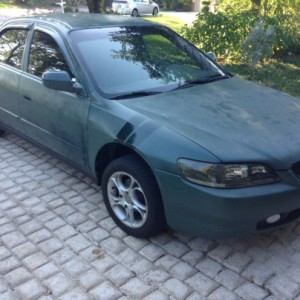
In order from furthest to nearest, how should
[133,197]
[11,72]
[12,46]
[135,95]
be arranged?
[12,46] → [11,72] → [135,95] → [133,197]

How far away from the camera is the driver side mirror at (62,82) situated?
3.51m

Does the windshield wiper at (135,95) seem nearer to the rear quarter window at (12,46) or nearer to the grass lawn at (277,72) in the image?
the rear quarter window at (12,46)

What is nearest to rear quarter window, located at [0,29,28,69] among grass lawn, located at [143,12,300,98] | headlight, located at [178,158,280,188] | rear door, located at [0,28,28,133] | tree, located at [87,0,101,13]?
rear door, located at [0,28,28,133]

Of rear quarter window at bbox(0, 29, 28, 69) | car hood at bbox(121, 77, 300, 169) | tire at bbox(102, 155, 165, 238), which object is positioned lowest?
tire at bbox(102, 155, 165, 238)

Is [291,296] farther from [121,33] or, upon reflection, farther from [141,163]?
[121,33]

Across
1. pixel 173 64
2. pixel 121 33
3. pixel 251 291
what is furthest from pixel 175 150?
pixel 121 33

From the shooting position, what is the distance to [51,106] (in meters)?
3.93

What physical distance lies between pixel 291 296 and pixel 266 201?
0.67 m

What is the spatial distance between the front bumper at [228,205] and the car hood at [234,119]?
20cm

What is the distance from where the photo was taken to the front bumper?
8.75 feet

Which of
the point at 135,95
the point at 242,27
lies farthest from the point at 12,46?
the point at 242,27

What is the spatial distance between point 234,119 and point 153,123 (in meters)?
A: 0.64

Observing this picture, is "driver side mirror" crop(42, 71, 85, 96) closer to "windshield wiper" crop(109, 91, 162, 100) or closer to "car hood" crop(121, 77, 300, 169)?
"windshield wiper" crop(109, 91, 162, 100)

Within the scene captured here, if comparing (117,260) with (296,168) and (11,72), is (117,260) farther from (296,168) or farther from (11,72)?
(11,72)
